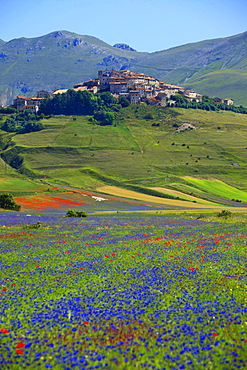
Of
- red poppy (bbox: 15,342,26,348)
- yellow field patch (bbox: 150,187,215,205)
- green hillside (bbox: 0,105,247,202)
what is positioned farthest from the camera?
green hillside (bbox: 0,105,247,202)

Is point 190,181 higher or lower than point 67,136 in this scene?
lower

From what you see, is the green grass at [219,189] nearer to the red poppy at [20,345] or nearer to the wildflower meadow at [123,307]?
the wildflower meadow at [123,307]

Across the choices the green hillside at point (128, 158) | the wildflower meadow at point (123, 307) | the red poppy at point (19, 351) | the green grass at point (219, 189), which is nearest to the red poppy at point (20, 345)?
the wildflower meadow at point (123, 307)

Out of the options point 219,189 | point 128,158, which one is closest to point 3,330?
point 219,189

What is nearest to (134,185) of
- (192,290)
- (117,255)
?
(117,255)

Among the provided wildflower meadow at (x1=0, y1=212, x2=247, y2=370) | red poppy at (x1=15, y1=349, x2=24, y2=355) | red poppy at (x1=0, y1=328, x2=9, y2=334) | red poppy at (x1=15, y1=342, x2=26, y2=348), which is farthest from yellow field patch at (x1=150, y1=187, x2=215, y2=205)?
red poppy at (x1=15, y1=349, x2=24, y2=355)

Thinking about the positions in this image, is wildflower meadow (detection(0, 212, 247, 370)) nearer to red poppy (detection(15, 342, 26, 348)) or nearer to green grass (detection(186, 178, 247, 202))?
red poppy (detection(15, 342, 26, 348))

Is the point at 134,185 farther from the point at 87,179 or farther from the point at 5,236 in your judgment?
the point at 5,236
